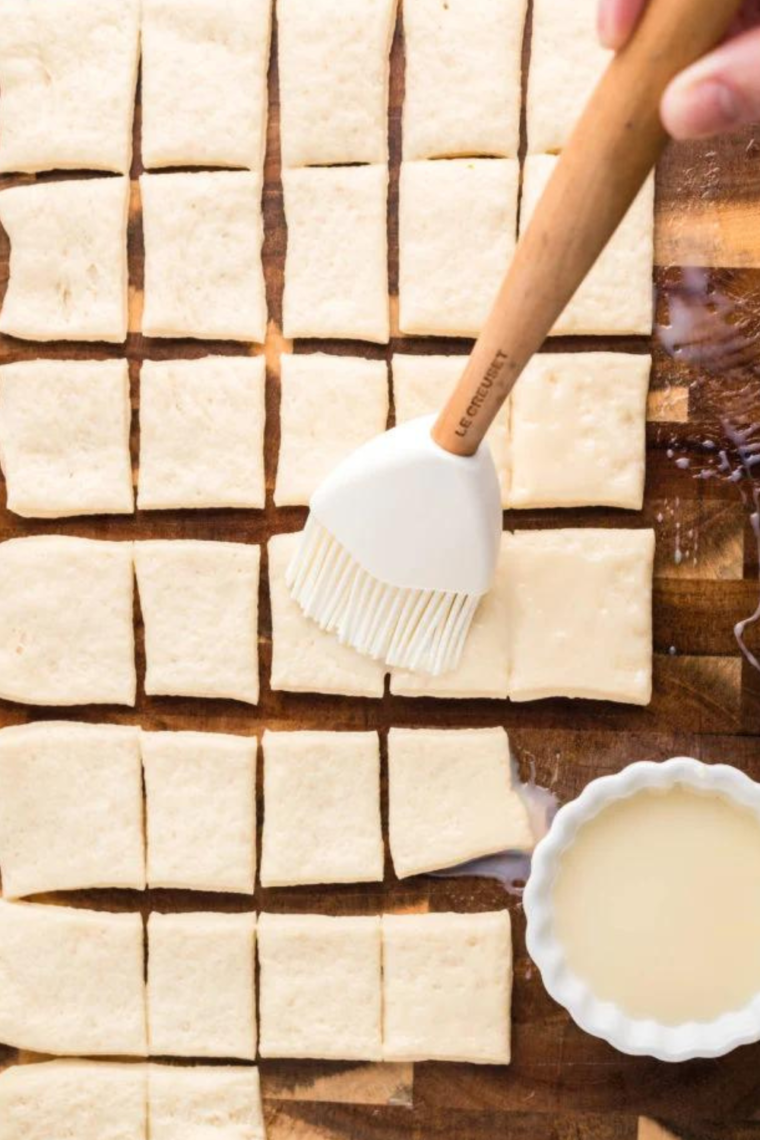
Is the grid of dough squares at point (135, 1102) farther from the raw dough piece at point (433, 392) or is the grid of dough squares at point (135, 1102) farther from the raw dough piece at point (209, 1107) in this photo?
the raw dough piece at point (433, 392)

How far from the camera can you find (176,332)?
2.07 metres

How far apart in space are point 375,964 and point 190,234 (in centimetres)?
140

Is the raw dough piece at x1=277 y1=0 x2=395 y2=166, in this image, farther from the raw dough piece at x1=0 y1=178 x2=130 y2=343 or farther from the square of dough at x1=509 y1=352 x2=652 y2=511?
the square of dough at x1=509 y1=352 x2=652 y2=511

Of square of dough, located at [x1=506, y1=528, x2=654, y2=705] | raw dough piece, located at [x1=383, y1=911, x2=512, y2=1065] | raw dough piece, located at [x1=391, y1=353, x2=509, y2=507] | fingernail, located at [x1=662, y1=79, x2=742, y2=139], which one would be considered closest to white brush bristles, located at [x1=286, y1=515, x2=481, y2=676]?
square of dough, located at [x1=506, y1=528, x2=654, y2=705]

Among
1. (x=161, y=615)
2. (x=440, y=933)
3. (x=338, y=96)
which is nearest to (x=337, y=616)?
(x=161, y=615)

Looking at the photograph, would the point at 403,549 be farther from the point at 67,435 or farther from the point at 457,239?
the point at 67,435

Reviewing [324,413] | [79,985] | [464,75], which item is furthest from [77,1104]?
[464,75]

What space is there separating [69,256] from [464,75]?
31.7 inches

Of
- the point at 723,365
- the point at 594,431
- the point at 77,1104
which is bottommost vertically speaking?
the point at 77,1104

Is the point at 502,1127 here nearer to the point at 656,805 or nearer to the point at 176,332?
the point at 656,805

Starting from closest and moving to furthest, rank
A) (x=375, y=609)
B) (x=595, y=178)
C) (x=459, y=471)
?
(x=595, y=178) < (x=459, y=471) < (x=375, y=609)

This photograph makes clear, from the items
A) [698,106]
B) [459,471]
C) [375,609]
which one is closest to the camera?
[698,106]

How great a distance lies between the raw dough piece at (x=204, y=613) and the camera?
2.06 m

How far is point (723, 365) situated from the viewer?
203 centimetres
